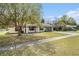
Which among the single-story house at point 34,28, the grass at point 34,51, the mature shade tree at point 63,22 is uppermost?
the mature shade tree at point 63,22

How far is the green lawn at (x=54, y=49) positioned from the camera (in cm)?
397

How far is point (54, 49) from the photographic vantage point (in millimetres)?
3996

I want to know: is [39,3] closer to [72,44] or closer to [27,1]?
[27,1]

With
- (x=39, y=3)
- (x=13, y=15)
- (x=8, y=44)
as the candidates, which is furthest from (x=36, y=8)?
(x=8, y=44)

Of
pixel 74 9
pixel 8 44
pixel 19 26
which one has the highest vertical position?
pixel 74 9

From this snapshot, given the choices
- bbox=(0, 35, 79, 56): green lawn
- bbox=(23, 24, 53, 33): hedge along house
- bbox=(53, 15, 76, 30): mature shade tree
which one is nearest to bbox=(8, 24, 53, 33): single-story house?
bbox=(23, 24, 53, 33): hedge along house

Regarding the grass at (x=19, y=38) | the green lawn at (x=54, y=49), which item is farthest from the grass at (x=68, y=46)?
the grass at (x=19, y=38)

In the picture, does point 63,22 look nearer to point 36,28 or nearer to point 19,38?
point 36,28

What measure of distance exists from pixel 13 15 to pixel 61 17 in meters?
0.70

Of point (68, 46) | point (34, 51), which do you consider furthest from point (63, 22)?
point (34, 51)

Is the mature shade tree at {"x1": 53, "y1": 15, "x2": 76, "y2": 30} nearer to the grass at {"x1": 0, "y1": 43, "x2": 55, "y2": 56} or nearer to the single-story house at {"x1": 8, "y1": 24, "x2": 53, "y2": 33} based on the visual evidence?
the single-story house at {"x1": 8, "y1": 24, "x2": 53, "y2": 33}

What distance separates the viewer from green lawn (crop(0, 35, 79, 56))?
397 centimetres

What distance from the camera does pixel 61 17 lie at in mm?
3996

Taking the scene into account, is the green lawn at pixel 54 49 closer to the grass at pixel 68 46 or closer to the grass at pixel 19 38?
the grass at pixel 68 46
